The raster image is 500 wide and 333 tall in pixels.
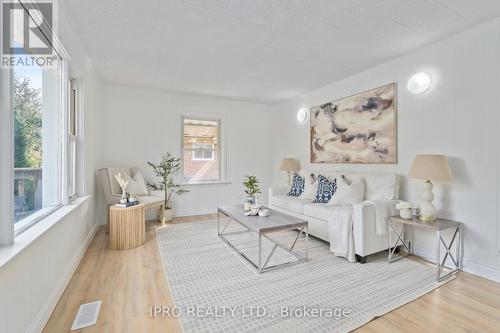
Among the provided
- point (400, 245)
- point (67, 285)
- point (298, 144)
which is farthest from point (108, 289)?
point (298, 144)

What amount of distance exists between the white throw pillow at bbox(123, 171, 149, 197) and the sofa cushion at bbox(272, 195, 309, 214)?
89.2 inches

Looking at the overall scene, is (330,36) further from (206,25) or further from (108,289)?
(108,289)

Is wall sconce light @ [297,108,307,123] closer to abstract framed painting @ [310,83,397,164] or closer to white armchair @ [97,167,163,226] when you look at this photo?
abstract framed painting @ [310,83,397,164]

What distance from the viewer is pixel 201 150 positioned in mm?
5203

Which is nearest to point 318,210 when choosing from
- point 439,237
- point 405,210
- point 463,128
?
point 405,210

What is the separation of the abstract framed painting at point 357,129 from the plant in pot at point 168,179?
2.69 meters

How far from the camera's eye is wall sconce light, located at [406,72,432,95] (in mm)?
2854

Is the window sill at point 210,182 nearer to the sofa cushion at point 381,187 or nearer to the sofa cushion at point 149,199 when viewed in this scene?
the sofa cushion at point 149,199

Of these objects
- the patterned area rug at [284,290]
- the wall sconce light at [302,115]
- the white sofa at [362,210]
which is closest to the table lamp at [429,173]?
the white sofa at [362,210]

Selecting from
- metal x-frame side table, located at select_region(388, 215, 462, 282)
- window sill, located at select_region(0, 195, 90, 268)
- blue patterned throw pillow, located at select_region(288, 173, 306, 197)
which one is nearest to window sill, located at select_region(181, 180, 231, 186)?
blue patterned throw pillow, located at select_region(288, 173, 306, 197)

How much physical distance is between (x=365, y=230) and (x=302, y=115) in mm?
2855

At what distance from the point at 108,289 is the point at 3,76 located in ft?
5.81

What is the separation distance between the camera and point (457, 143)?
8.52 ft

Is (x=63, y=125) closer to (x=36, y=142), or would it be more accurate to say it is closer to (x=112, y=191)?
(x=36, y=142)
